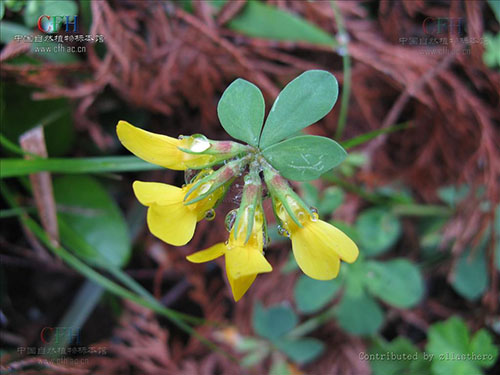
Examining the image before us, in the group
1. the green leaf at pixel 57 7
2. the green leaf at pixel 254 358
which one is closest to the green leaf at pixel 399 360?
the green leaf at pixel 254 358

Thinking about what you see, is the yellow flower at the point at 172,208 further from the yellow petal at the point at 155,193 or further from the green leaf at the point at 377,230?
the green leaf at the point at 377,230

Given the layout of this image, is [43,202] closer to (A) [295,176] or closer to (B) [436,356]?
(A) [295,176]

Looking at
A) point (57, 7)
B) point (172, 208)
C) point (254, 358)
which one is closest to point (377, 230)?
point (254, 358)

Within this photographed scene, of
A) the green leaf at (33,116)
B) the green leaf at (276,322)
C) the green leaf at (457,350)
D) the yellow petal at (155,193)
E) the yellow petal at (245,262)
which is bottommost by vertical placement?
the green leaf at (276,322)

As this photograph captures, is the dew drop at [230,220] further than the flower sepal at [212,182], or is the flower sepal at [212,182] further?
the dew drop at [230,220]

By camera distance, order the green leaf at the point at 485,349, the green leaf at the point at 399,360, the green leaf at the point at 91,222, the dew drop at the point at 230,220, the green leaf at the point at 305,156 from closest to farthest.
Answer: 1. the green leaf at the point at 305,156
2. the dew drop at the point at 230,220
3. the green leaf at the point at 485,349
4. the green leaf at the point at 399,360
5. the green leaf at the point at 91,222

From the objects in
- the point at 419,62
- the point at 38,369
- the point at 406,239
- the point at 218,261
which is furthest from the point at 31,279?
the point at 419,62

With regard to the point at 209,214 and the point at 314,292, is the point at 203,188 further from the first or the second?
the point at 314,292

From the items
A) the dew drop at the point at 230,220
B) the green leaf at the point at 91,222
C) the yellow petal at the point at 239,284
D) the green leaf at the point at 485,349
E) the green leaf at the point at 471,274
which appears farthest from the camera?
the green leaf at the point at 471,274
